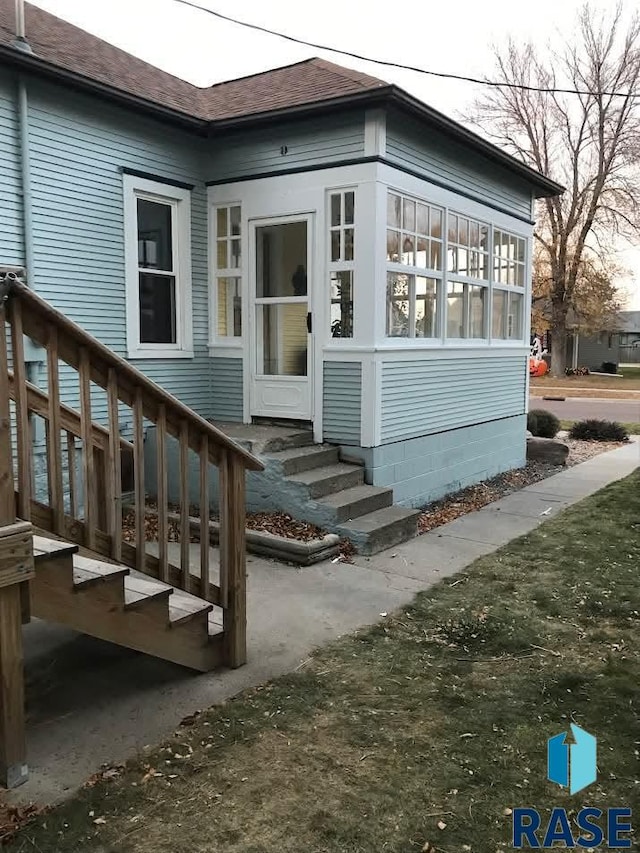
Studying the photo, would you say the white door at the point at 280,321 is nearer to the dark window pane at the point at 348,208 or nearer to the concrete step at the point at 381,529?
the dark window pane at the point at 348,208

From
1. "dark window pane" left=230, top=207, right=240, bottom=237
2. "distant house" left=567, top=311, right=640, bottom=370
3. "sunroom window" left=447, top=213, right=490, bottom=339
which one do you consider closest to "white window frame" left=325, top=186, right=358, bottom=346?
"dark window pane" left=230, top=207, right=240, bottom=237

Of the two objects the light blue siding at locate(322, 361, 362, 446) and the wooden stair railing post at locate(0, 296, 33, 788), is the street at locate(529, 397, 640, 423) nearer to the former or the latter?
the light blue siding at locate(322, 361, 362, 446)

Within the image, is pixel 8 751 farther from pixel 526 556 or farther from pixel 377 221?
pixel 377 221

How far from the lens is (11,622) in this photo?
108 inches

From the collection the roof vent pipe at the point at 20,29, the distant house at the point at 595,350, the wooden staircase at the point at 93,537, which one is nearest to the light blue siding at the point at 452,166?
the roof vent pipe at the point at 20,29

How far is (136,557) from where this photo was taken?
3.29 meters

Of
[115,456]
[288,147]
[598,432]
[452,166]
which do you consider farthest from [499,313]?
[115,456]

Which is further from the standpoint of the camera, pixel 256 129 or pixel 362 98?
pixel 256 129

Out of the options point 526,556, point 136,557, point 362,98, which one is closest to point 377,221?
point 362,98

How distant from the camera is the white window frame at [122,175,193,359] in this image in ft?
22.7

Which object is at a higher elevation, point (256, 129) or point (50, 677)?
point (256, 129)

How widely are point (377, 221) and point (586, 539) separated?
353 cm

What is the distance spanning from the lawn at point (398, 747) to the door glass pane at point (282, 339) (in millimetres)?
3455

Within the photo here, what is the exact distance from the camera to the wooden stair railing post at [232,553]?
3.67 m
